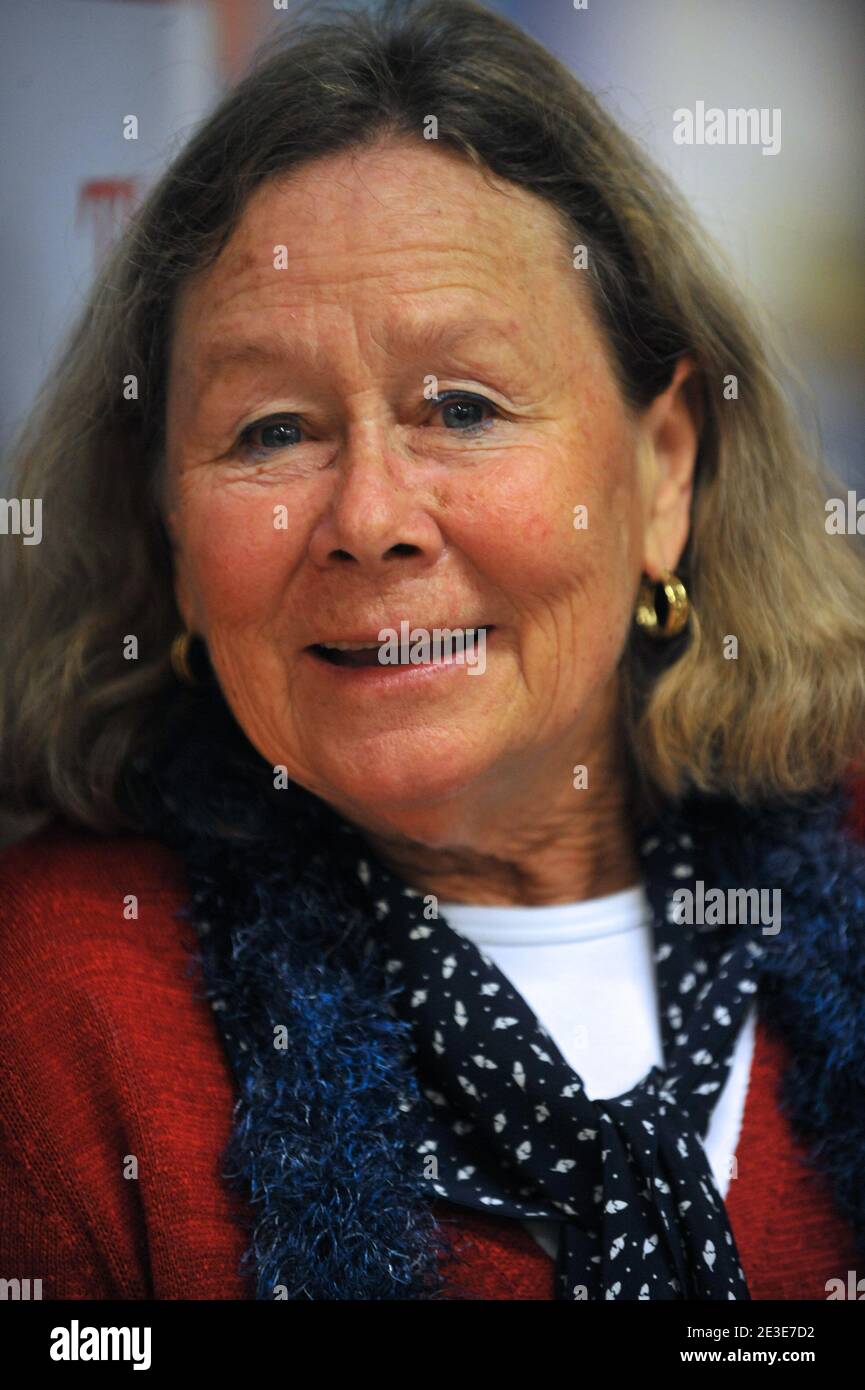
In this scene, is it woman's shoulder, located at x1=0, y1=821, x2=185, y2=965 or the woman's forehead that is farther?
woman's shoulder, located at x1=0, y1=821, x2=185, y2=965

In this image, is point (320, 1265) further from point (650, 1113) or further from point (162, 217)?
point (162, 217)

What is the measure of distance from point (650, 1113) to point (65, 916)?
734 millimetres

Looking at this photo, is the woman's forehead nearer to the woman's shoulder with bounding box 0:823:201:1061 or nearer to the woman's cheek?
the woman's cheek

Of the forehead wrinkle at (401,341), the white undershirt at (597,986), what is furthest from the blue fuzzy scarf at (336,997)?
the forehead wrinkle at (401,341)

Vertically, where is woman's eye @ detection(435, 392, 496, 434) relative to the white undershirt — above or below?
above

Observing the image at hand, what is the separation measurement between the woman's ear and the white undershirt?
1.56 feet

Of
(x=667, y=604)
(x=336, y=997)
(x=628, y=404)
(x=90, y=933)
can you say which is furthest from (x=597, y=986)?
(x=628, y=404)

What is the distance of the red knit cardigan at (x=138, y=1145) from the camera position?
1408 millimetres

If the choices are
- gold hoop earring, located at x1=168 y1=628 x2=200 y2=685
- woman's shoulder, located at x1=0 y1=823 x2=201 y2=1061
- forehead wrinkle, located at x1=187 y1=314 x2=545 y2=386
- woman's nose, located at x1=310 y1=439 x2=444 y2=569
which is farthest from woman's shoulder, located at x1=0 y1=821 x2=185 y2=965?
forehead wrinkle, located at x1=187 y1=314 x2=545 y2=386

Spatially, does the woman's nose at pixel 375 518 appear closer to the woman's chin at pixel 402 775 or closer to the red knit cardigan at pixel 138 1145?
the woman's chin at pixel 402 775

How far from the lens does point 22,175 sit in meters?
2.02

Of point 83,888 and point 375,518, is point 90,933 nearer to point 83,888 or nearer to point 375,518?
point 83,888

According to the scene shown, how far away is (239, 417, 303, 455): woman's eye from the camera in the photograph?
148 centimetres

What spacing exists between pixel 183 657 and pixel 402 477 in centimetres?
46
